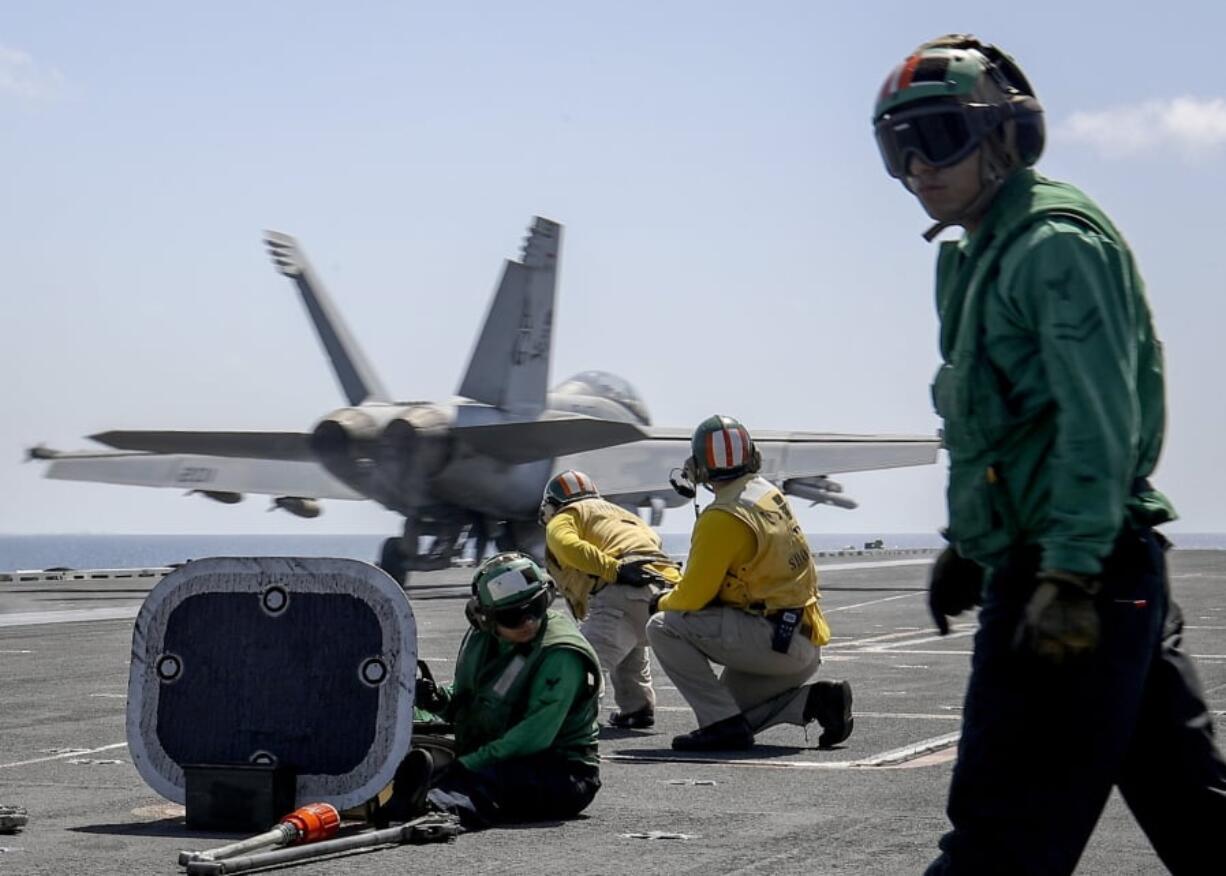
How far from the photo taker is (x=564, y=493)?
11805 mm

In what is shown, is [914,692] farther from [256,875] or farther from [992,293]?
[992,293]

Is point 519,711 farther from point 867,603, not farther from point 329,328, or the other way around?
point 329,328

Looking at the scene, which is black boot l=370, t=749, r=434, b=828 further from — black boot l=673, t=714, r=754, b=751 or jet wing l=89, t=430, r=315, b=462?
jet wing l=89, t=430, r=315, b=462

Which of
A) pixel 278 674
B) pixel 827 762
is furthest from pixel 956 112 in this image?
pixel 827 762

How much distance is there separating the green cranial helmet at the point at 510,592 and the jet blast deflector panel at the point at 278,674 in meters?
0.72

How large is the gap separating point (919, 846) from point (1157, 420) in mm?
3192

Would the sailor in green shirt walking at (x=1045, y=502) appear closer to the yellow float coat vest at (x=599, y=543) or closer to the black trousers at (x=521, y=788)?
the black trousers at (x=521, y=788)

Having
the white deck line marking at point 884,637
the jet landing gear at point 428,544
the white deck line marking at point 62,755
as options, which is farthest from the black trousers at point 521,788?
Result: the jet landing gear at point 428,544

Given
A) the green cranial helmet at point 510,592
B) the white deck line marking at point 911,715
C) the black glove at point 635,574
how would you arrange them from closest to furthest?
the green cranial helmet at point 510,592 → the black glove at point 635,574 → the white deck line marking at point 911,715

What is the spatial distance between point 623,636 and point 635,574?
37cm

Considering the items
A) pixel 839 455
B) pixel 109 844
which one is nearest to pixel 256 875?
pixel 109 844

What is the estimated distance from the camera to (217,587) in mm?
7289

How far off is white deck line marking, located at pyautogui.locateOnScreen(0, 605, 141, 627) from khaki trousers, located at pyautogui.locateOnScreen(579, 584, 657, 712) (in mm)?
13369

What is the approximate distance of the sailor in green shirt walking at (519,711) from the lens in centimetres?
764
